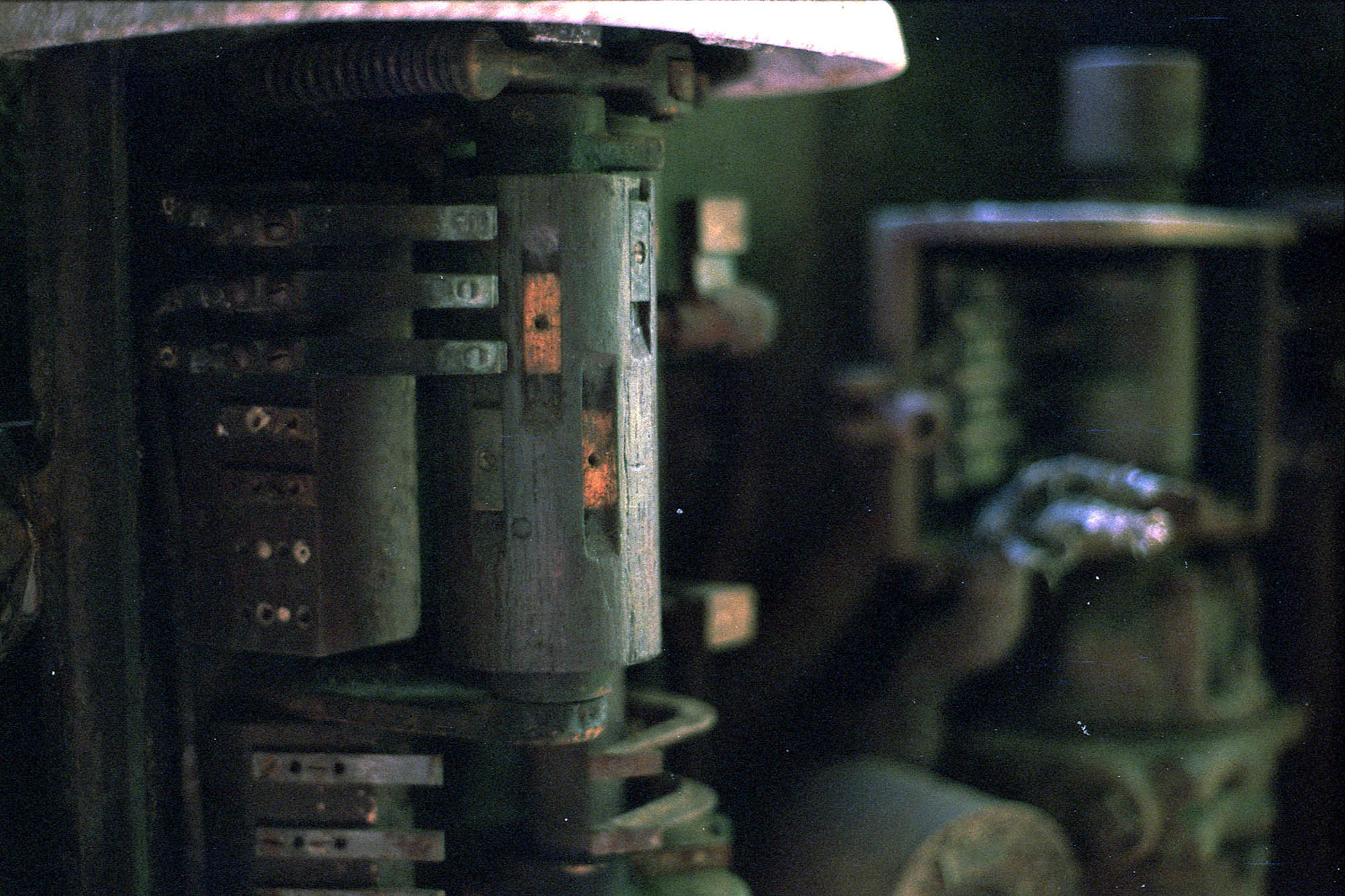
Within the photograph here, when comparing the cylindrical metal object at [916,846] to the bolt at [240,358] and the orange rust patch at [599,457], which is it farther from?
the bolt at [240,358]

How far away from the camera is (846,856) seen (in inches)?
57.2

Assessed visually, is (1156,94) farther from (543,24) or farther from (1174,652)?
(543,24)

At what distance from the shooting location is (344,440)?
107cm

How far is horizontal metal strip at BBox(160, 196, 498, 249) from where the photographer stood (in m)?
1.03

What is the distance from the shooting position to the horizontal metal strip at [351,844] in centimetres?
112

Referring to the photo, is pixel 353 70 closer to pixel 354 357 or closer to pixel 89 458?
pixel 354 357

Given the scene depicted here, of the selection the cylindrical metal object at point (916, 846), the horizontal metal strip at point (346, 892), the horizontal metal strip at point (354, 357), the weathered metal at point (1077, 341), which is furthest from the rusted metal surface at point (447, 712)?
the weathered metal at point (1077, 341)

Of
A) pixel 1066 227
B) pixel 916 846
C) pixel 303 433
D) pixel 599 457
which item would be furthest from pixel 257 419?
pixel 1066 227

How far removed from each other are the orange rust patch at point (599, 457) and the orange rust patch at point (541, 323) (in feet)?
0.15

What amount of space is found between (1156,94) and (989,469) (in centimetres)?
55

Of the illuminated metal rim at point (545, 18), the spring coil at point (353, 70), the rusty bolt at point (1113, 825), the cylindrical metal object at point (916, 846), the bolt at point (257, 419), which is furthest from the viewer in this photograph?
the rusty bolt at point (1113, 825)

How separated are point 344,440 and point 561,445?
0.16 metres

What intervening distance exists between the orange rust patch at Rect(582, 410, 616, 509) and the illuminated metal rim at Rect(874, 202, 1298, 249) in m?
0.88

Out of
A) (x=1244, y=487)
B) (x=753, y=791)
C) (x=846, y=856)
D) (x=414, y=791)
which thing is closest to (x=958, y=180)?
(x=1244, y=487)
